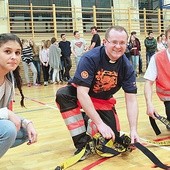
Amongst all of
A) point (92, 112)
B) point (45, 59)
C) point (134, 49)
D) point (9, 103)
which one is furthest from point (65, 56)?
point (9, 103)

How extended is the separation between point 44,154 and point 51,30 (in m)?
8.80

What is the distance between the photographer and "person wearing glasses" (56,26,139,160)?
2.18 m

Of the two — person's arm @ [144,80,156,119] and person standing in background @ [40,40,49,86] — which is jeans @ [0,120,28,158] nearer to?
person's arm @ [144,80,156,119]

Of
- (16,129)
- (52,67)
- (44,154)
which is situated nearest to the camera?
(16,129)

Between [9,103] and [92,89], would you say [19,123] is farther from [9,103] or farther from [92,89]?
[92,89]

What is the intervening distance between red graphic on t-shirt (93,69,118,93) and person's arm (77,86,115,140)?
0.44 ft

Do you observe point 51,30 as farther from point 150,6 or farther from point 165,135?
point 165,135

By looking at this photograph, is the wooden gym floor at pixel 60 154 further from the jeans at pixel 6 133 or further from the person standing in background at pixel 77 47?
the person standing in background at pixel 77 47

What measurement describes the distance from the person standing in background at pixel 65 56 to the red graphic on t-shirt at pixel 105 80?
21.8 feet

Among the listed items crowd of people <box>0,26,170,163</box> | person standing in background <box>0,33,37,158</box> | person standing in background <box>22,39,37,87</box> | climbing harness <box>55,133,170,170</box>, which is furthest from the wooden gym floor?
person standing in background <box>22,39,37,87</box>

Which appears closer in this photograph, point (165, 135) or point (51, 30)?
point (165, 135)

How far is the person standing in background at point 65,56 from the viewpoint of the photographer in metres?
8.91

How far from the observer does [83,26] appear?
11734 millimetres

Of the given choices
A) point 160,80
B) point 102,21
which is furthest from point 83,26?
point 160,80
